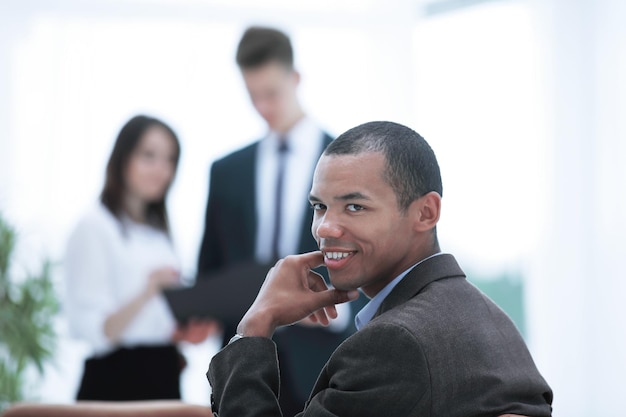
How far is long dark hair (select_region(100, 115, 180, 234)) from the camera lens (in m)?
5.08

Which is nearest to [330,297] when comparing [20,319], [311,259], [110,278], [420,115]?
[311,259]

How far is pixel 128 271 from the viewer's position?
16.4 feet

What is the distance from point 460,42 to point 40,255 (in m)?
3.18

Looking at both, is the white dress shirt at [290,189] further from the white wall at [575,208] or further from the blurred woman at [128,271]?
the white wall at [575,208]

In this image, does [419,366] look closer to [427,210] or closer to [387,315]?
[387,315]

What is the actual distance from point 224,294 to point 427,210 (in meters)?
3.37

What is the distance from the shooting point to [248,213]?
481cm

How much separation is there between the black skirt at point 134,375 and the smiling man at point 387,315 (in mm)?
2878

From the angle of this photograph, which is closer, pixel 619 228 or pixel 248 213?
pixel 248 213

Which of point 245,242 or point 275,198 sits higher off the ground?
point 275,198

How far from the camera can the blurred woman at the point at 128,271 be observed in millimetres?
4902

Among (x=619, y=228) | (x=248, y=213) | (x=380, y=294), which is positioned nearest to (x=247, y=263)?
(x=248, y=213)

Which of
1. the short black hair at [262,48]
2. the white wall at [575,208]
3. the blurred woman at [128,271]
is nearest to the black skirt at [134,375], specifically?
the blurred woman at [128,271]

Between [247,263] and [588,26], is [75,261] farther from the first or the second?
[588,26]
